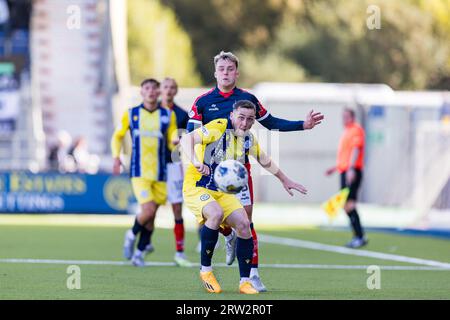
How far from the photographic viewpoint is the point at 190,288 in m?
12.1

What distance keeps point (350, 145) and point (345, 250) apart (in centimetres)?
178

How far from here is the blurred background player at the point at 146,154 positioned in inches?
600

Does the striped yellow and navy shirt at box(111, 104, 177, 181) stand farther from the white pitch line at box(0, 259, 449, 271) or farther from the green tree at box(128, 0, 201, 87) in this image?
the green tree at box(128, 0, 201, 87)

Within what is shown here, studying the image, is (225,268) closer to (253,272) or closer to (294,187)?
(253,272)

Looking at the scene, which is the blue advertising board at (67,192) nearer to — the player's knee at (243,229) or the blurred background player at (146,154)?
the blurred background player at (146,154)

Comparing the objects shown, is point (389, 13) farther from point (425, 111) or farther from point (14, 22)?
point (14, 22)

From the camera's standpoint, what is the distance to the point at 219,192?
11859 millimetres

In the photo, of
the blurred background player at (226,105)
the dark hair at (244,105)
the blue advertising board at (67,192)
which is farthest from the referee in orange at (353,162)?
the blue advertising board at (67,192)

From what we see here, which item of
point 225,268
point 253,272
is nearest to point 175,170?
point 225,268

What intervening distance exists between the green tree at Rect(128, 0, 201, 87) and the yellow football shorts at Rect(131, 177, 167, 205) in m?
56.8

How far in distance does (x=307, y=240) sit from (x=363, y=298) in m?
9.38

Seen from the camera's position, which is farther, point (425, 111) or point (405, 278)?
point (425, 111)

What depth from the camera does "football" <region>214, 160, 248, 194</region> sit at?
37.1ft
